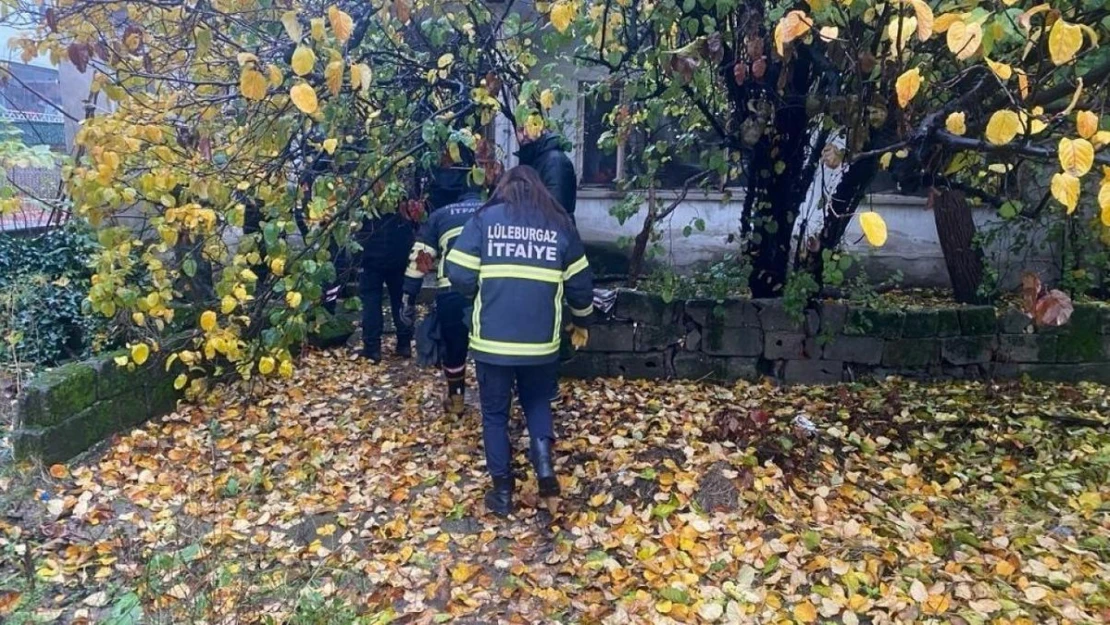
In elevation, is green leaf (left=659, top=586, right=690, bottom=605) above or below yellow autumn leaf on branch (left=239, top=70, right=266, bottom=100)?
below

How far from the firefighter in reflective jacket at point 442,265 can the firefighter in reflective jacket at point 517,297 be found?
499mm

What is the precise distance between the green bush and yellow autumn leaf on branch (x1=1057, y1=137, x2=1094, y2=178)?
16.6 feet

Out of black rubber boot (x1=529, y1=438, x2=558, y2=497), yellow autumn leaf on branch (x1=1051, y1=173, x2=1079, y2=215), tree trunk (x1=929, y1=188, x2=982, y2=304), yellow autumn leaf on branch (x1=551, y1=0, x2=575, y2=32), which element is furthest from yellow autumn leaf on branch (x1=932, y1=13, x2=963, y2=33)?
tree trunk (x1=929, y1=188, x2=982, y2=304)

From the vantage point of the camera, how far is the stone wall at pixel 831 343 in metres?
5.80

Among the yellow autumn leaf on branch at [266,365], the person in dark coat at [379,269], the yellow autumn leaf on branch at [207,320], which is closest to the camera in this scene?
the yellow autumn leaf on branch at [207,320]

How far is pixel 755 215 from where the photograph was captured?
5.76 m

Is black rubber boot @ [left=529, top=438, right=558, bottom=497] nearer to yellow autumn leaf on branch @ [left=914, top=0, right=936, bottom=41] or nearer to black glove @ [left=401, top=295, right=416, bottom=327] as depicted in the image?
black glove @ [left=401, top=295, right=416, bottom=327]

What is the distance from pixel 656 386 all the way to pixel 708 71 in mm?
2256

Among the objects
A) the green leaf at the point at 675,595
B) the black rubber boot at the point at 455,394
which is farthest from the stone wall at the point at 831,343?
the green leaf at the point at 675,595

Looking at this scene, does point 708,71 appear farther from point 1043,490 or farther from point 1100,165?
point 1043,490

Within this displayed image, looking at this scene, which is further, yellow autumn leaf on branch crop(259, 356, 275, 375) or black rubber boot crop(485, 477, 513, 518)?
black rubber boot crop(485, 477, 513, 518)

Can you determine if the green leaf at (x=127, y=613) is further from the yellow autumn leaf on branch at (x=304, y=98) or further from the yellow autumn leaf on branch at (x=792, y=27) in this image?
the yellow autumn leaf on branch at (x=792, y=27)

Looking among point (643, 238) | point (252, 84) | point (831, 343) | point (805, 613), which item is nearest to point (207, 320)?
point (252, 84)

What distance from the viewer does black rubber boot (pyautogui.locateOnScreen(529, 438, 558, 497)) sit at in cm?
385
